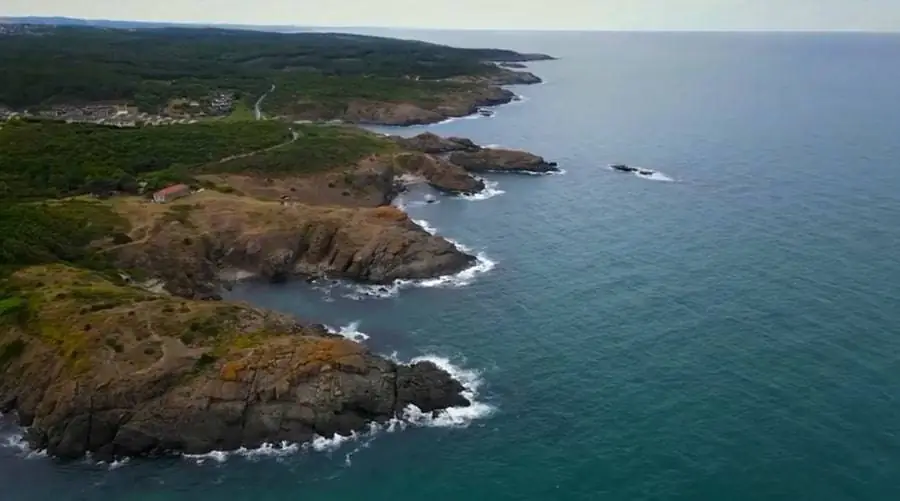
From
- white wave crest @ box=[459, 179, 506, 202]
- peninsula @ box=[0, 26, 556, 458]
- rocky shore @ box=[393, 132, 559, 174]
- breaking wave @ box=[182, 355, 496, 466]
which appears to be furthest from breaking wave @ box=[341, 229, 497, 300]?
rocky shore @ box=[393, 132, 559, 174]

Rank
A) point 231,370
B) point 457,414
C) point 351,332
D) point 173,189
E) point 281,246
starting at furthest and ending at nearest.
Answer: point 173,189 → point 281,246 → point 351,332 → point 457,414 → point 231,370

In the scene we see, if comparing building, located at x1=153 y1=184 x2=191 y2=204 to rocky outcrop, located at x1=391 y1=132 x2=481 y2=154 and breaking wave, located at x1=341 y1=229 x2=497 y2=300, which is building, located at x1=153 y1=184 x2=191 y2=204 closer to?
breaking wave, located at x1=341 y1=229 x2=497 y2=300

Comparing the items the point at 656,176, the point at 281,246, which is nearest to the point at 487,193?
the point at 656,176

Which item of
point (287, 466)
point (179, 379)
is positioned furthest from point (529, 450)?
point (179, 379)

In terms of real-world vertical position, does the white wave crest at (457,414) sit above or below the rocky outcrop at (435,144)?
below

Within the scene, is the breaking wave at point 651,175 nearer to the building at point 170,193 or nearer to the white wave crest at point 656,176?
the white wave crest at point 656,176

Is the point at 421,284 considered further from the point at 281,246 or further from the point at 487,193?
the point at 487,193

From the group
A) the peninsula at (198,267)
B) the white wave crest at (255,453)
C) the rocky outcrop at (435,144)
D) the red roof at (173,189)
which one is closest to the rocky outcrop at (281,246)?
the peninsula at (198,267)
